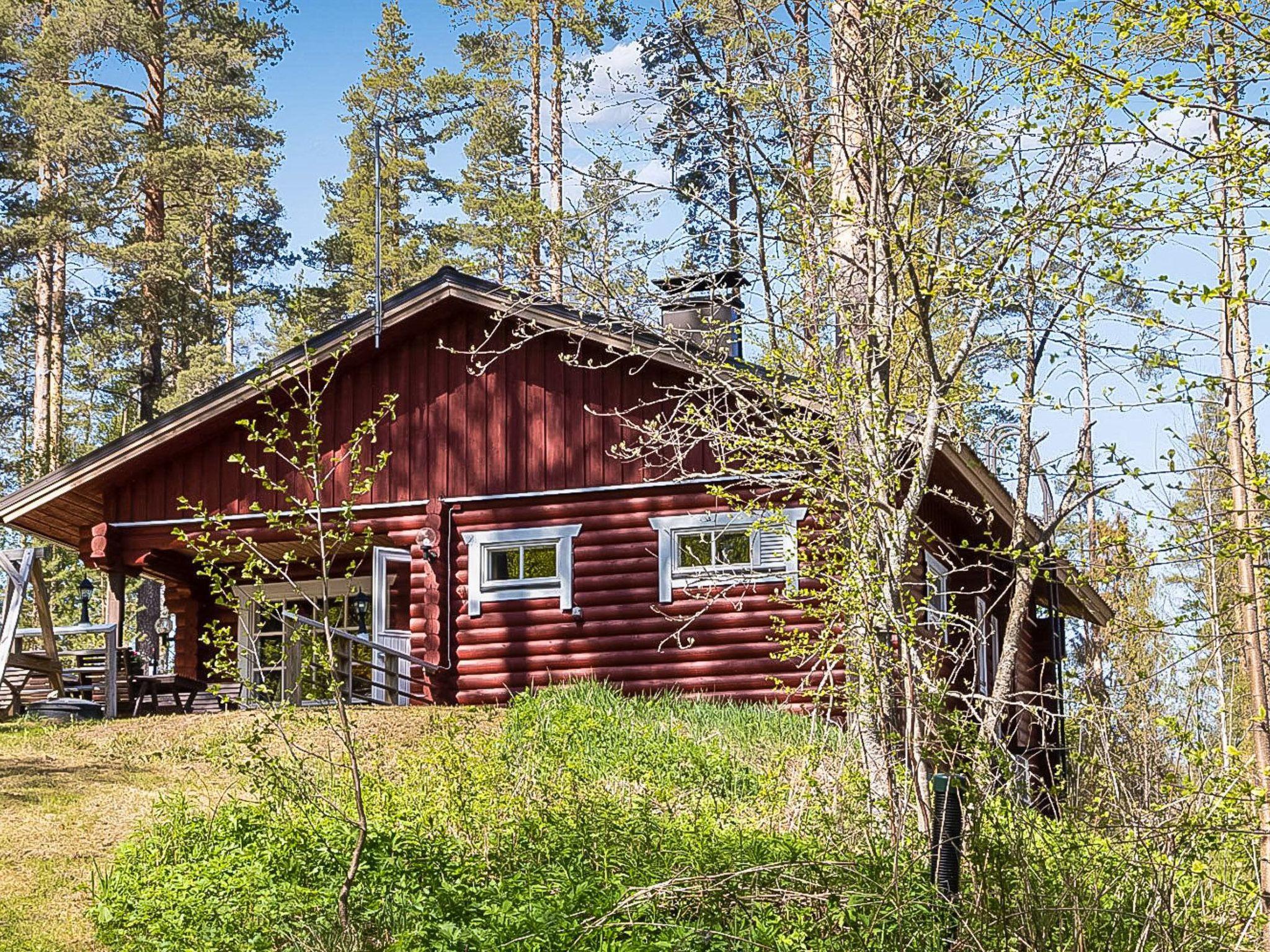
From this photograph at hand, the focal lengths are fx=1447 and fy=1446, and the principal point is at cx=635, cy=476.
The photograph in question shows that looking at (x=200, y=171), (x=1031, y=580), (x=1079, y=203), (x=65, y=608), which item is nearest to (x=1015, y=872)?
(x=1031, y=580)

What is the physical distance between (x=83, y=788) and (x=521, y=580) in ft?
21.2

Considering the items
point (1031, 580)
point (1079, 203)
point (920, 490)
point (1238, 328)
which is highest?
point (1238, 328)

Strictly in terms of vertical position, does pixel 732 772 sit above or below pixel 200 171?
below

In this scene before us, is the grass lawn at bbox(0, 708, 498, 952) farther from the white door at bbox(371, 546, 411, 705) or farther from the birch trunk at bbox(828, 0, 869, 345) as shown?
the birch trunk at bbox(828, 0, 869, 345)

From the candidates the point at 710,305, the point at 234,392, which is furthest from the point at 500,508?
the point at 710,305

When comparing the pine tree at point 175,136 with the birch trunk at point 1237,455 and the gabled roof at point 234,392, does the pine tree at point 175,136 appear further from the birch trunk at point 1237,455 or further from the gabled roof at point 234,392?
the birch trunk at point 1237,455

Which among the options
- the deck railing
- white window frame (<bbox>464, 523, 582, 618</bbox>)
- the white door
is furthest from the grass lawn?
white window frame (<bbox>464, 523, 582, 618</bbox>)

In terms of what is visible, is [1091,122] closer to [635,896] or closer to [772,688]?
[635,896]

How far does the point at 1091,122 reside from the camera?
852cm

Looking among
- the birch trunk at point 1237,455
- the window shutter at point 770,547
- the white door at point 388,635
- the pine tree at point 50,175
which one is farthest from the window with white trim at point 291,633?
the pine tree at point 50,175

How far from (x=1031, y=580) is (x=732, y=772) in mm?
3689

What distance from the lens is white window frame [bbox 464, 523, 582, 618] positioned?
17.0 metres

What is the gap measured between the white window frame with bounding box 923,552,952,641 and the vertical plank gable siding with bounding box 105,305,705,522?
3.11m

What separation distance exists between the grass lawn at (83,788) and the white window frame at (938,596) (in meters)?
3.06
